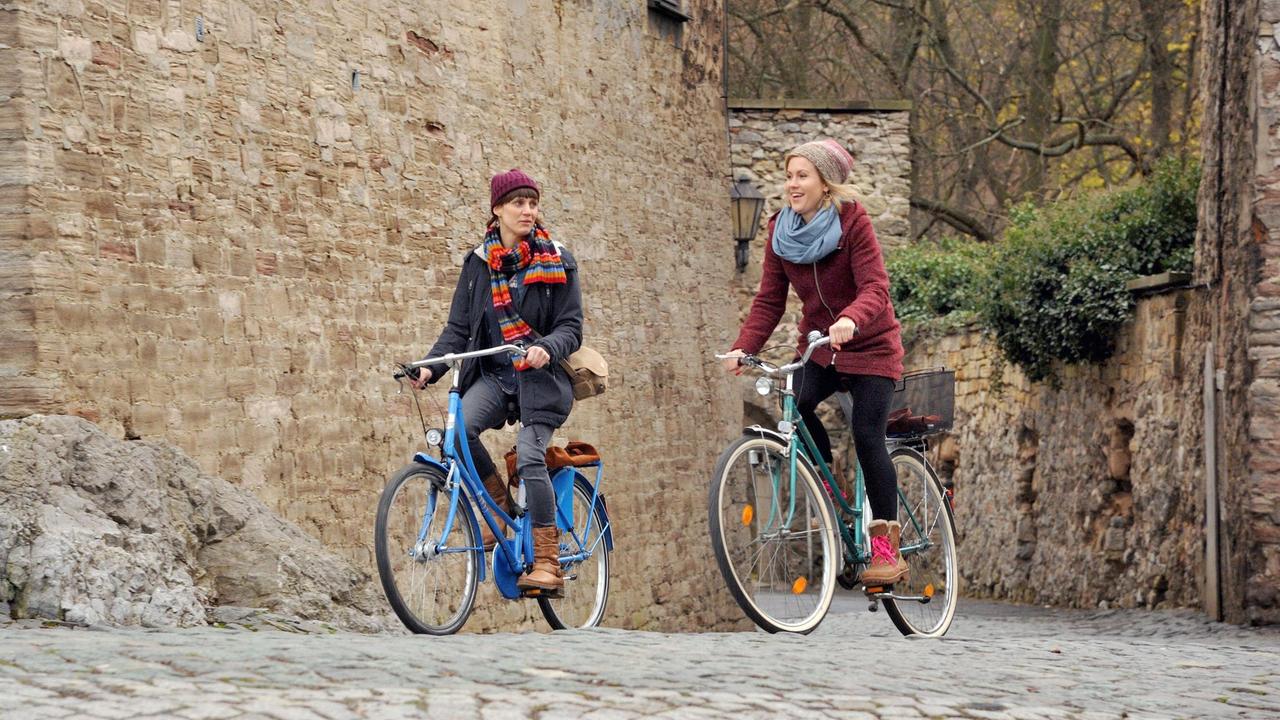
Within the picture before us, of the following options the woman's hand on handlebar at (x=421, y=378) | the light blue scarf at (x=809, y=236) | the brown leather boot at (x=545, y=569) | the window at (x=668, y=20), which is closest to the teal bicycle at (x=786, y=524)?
the light blue scarf at (x=809, y=236)

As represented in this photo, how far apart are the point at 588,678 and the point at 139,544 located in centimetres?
229

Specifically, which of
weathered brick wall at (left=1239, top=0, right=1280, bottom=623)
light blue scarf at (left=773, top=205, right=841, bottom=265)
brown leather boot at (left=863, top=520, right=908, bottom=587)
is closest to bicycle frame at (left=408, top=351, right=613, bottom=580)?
brown leather boot at (left=863, top=520, right=908, bottom=587)

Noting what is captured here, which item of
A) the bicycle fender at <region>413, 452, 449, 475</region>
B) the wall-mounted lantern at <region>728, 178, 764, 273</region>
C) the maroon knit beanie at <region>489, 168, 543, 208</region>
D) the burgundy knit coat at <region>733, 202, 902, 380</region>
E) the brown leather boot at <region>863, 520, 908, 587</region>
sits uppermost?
the wall-mounted lantern at <region>728, 178, 764, 273</region>

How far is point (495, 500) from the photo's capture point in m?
6.64

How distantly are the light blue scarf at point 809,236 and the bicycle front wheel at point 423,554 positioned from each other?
1649 millimetres

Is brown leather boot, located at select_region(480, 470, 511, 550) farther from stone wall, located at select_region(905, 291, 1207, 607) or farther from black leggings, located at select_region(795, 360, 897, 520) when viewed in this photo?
stone wall, located at select_region(905, 291, 1207, 607)

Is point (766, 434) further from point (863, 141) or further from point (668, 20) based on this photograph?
point (863, 141)

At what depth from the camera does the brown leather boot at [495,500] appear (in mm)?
6504

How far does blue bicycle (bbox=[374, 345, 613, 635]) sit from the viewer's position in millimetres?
5965

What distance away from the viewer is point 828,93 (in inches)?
960

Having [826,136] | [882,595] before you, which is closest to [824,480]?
[882,595]

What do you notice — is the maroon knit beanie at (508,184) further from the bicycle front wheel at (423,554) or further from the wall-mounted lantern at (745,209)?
the wall-mounted lantern at (745,209)

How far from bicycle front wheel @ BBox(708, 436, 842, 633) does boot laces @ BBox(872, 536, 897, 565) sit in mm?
287

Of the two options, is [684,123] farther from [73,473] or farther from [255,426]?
Result: [73,473]
